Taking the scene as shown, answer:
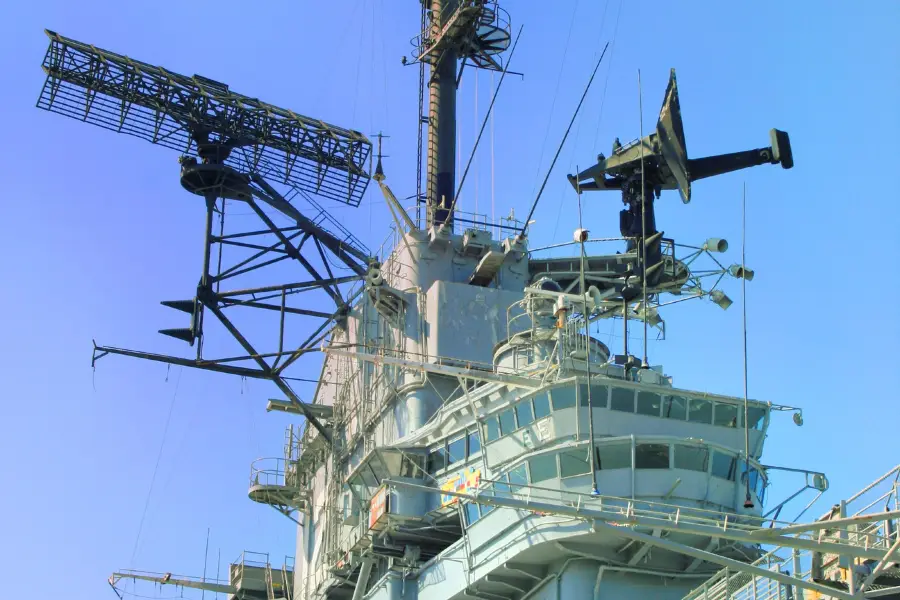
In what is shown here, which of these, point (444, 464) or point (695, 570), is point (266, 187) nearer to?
point (444, 464)

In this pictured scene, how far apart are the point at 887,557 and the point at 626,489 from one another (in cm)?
1279

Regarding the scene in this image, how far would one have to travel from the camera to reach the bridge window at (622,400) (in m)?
40.0

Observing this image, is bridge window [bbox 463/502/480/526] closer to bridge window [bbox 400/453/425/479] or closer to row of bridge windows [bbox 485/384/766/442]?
row of bridge windows [bbox 485/384/766/442]

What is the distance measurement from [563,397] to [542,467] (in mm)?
2081

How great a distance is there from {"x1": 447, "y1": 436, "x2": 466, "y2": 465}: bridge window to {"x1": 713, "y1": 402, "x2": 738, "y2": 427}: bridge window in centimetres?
785

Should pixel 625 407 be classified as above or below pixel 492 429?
above

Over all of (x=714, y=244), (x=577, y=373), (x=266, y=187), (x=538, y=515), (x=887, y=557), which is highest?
(x=266, y=187)

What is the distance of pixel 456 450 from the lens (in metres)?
43.9

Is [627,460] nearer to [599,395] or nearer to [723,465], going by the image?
[599,395]

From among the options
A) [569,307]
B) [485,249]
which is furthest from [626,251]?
[569,307]

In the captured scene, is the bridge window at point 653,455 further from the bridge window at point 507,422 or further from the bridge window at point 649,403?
the bridge window at point 507,422

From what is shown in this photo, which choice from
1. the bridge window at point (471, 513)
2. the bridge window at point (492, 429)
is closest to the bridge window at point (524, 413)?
the bridge window at point (492, 429)

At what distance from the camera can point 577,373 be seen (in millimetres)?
40375

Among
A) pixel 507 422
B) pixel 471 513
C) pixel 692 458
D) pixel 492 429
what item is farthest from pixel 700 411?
pixel 471 513
